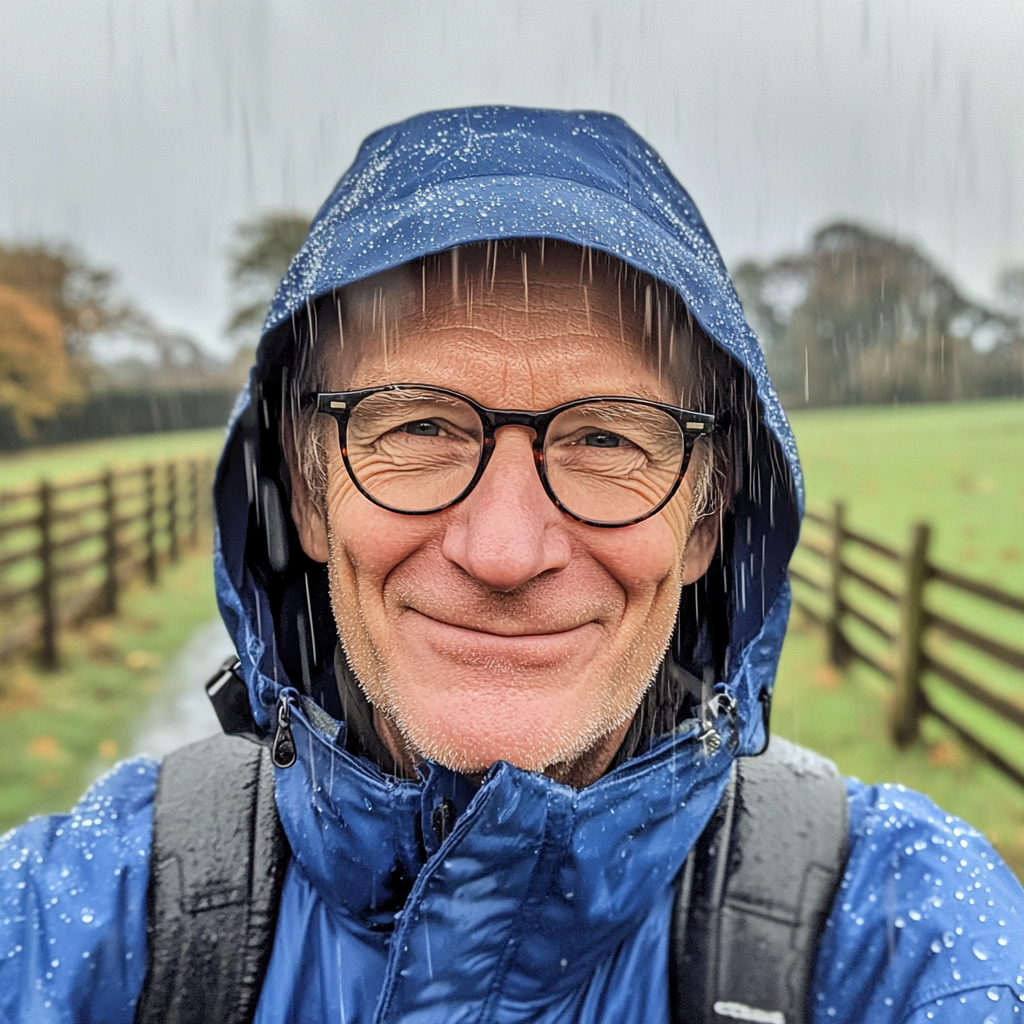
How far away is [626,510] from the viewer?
71.3 inches

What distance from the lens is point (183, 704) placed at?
841 centimetres

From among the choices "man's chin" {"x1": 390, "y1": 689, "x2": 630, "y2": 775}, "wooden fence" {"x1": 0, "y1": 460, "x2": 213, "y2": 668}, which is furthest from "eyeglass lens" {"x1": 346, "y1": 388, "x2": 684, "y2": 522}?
"wooden fence" {"x1": 0, "y1": 460, "x2": 213, "y2": 668}

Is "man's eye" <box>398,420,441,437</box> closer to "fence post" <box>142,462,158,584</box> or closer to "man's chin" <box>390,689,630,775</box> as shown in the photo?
"man's chin" <box>390,689,630,775</box>

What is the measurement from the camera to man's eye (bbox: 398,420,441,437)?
1827mm

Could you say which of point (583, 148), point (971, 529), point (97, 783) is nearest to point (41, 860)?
point (97, 783)

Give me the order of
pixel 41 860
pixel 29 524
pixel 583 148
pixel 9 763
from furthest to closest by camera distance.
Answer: pixel 29 524 → pixel 9 763 → pixel 583 148 → pixel 41 860

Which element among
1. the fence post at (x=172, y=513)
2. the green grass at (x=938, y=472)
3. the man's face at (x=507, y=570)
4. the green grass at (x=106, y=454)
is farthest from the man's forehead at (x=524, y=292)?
the fence post at (x=172, y=513)

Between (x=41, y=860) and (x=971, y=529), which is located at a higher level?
(x=41, y=860)

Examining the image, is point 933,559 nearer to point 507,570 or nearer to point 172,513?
point 507,570

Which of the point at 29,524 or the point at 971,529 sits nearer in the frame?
the point at 29,524

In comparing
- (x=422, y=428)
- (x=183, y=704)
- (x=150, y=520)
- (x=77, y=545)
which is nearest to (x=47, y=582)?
(x=77, y=545)

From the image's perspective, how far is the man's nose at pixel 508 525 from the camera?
1657 mm

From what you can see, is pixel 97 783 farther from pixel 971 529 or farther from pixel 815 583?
pixel 971 529

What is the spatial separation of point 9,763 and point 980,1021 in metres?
8.80
